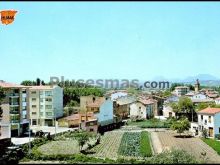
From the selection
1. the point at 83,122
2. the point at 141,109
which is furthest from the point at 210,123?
the point at 141,109

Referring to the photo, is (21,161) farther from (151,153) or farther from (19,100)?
(19,100)

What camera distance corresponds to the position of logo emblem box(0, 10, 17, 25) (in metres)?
33.2

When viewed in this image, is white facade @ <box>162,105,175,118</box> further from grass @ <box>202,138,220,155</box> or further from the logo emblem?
the logo emblem

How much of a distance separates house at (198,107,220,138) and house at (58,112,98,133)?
1425cm

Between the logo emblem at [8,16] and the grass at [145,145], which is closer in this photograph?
the logo emblem at [8,16]

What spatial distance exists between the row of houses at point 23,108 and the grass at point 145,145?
48.5 ft

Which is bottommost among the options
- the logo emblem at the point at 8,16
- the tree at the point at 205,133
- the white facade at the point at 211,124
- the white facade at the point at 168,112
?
the tree at the point at 205,133

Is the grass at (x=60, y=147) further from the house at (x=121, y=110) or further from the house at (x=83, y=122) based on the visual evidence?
the house at (x=121, y=110)

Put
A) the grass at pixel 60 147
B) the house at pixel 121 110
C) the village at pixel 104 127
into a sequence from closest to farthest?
the grass at pixel 60 147, the village at pixel 104 127, the house at pixel 121 110

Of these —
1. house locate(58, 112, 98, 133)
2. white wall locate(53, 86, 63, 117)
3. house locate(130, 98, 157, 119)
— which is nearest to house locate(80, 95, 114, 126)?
house locate(58, 112, 98, 133)

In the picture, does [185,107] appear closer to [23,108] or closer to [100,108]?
[100,108]

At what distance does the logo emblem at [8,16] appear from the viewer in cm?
3317

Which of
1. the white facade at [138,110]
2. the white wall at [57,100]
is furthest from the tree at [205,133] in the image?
the white wall at [57,100]

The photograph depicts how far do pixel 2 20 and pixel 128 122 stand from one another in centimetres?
4193
